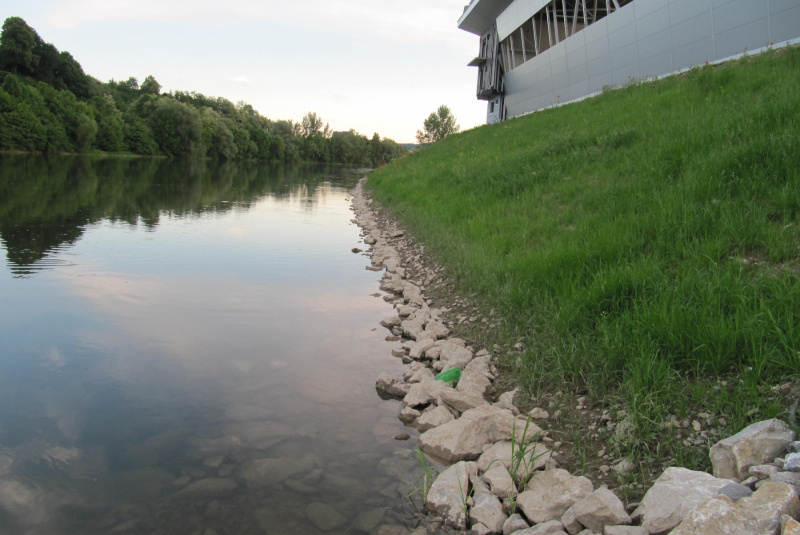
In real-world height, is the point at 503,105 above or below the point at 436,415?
above

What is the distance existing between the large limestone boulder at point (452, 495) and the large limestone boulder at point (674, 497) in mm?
1131

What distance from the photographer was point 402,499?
395 cm

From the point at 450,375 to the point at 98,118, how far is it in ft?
253

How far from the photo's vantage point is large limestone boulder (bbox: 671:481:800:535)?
2.38 meters

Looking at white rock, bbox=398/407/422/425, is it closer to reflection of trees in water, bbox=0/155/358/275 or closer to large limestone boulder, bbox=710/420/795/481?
large limestone boulder, bbox=710/420/795/481

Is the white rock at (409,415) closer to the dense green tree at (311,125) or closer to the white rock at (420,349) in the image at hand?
the white rock at (420,349)

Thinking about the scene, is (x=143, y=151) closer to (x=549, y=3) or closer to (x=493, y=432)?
(x=549, y=3)

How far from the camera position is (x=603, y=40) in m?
27.5

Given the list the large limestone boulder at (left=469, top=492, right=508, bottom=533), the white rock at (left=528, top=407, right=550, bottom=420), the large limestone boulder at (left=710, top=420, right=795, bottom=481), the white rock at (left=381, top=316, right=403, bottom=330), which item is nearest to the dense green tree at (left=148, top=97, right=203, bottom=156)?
the white rock at (left=381, top=316, right=403, bottom=330)

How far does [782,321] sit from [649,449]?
152cm

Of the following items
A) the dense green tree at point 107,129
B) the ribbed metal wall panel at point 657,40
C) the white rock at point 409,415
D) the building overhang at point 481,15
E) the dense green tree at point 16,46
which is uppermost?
the dense green tree at point 16,46

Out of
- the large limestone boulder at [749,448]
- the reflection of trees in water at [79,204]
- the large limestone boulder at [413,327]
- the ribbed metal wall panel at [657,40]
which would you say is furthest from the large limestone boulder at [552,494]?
the ribbed metal wall panel at [657,40]

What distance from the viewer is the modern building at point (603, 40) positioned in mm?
18828

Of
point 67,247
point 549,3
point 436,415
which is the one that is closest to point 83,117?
point 549,3
